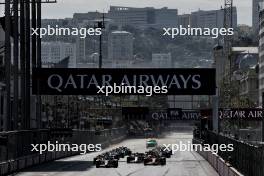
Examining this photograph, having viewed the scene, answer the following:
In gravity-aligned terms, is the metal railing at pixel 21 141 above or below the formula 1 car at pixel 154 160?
above

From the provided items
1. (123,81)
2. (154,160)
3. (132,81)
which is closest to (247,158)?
(132,81)

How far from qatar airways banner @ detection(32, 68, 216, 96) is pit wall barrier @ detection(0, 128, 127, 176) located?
5999mm

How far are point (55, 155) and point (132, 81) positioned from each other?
72.0 feet

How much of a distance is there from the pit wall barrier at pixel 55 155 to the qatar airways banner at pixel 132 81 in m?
6.00

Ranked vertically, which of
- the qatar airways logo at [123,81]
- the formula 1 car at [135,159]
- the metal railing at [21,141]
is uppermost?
the qatar airways logo at [123,81]

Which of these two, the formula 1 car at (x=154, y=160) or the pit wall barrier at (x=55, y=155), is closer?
the pit wall barrier at (x=55, y=155)

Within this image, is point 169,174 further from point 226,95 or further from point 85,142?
point 226,95

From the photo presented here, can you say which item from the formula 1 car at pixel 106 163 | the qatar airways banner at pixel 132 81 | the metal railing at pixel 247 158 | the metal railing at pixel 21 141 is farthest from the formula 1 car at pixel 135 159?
the metal railing at pixel 247 158

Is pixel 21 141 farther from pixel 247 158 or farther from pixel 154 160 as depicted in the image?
pixel 247 158

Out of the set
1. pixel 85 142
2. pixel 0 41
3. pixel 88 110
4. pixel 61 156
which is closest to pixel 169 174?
pixel 61 156

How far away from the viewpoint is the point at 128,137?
633 ft

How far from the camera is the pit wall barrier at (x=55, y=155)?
161ft

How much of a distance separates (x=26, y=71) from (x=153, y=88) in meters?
12.5

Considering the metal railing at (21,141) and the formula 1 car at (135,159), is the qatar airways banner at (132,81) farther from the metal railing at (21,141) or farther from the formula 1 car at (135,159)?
the formula 1 car at (135,159)
